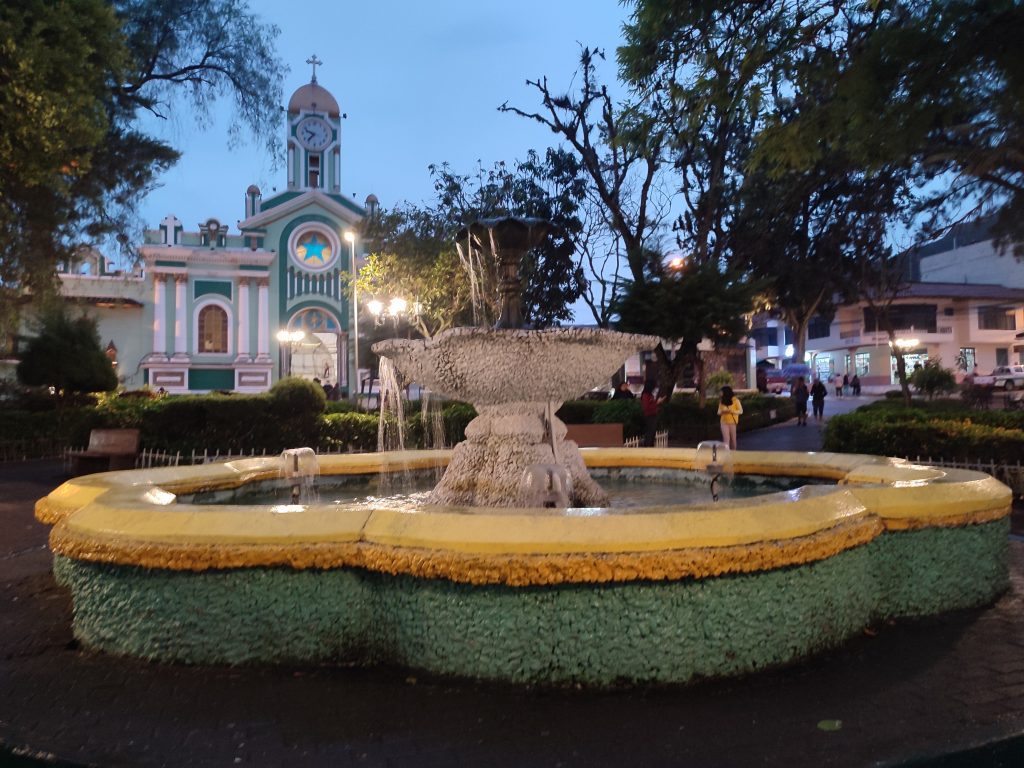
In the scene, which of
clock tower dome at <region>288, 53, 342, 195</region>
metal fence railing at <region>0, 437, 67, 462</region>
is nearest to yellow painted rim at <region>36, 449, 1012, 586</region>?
metal fence railing at <region>0, 437, 67, 462</region>

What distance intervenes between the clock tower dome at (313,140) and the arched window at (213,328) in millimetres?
7410

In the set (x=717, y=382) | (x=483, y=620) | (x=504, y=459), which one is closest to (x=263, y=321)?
(x=717, y=382)

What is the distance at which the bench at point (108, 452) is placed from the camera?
11.0 metres

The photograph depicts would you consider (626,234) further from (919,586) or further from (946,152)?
(919,586)

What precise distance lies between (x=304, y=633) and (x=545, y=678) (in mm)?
1047

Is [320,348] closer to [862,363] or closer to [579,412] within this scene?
[579,412]

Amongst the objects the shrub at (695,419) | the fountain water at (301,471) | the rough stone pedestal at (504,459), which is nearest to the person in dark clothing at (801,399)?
the shrub at (695,419)

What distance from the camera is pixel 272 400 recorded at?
1377 centimetres

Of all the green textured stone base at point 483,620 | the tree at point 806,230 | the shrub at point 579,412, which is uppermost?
the tree at point 806,230

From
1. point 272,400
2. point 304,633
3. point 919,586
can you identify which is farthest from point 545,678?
point 272,400

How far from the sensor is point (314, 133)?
37.9 m

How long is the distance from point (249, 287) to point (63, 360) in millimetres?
17273

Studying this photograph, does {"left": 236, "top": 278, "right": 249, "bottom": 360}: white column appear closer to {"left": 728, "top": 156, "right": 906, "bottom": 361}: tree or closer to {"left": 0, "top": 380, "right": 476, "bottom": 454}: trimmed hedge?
{"left": 0, "top": 380, "right": 476, "bottom": 454}: trimmed hedge

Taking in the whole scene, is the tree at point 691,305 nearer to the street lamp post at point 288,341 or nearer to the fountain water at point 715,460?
the fountain water at point 715,460
